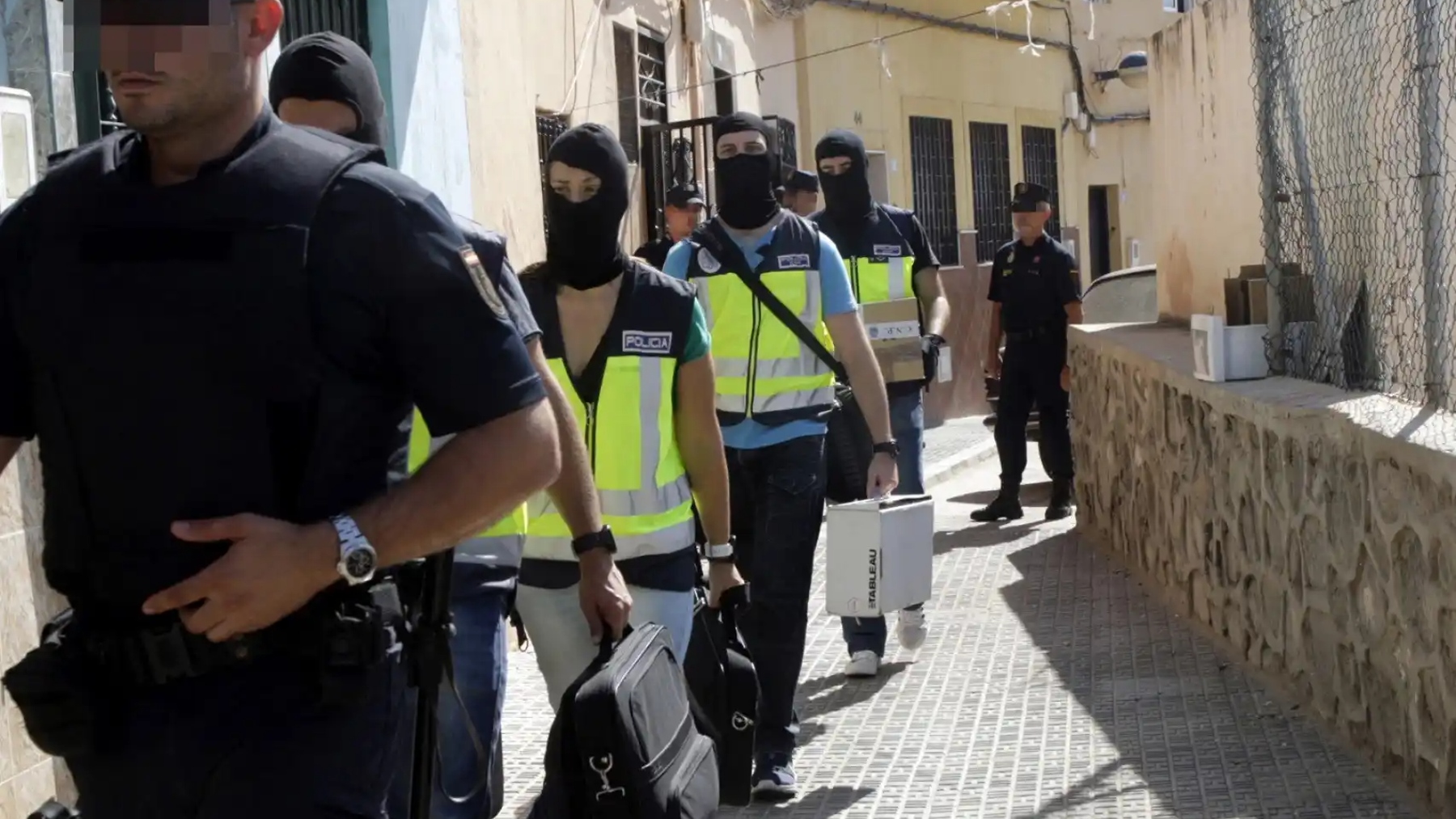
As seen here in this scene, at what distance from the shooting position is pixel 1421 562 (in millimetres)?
5406

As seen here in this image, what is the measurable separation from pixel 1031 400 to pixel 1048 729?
564cm

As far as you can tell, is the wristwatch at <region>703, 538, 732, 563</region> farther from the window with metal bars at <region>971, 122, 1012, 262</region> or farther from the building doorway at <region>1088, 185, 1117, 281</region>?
the building doorway at <region>1088, 185, 1117, 281</region>

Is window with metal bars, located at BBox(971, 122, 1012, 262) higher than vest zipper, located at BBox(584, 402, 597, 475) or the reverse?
higher

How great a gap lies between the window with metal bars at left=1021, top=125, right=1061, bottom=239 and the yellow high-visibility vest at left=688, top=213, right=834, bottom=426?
20435 millimetres

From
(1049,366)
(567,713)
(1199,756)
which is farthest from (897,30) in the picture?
(567,713)

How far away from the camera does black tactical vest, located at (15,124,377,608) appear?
8.51 feet

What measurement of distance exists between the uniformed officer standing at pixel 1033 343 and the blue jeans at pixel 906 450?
388 cm

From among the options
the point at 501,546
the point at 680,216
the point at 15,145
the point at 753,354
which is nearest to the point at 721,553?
the point at 501,546

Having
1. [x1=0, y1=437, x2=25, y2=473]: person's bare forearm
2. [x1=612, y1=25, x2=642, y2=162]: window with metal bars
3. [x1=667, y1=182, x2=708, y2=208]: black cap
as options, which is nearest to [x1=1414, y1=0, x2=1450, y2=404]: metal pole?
[x1=0, y1=437, x2=25, y2=473]: person's bare forearm

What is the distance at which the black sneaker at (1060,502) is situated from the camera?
12.4m

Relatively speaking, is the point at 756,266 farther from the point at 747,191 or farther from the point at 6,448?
the point at 6,448

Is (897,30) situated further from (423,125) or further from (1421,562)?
(1421,562)

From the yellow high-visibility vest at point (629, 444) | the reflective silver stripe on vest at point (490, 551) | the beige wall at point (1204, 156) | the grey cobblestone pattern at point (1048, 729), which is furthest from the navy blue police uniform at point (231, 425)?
the beige wall at point (1204, 156)

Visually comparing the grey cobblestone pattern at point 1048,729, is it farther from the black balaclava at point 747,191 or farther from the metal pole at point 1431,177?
the black balaclava at point 747,191
